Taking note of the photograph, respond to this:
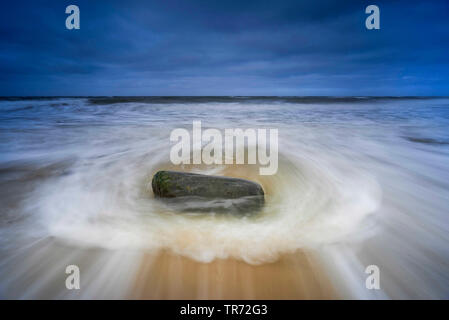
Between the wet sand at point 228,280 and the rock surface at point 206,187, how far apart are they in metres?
0.89

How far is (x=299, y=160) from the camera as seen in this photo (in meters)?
4.74

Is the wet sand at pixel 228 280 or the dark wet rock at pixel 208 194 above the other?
the dark wet rock at pixel 208 194

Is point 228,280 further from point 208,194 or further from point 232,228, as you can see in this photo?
point 208,194

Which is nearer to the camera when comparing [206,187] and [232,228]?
[232,228]

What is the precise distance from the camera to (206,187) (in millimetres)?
2707

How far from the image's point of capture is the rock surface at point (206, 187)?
2.69 m

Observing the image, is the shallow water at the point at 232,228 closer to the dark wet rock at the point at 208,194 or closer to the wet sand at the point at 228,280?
the wet sand at the point at 228,280

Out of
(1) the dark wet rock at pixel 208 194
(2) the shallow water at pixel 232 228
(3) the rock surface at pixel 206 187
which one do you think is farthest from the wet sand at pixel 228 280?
(3) the rock surface at pixel 206 187

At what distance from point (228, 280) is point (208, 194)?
3.61 ft

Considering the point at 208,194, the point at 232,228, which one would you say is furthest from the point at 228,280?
the point at 208,194
